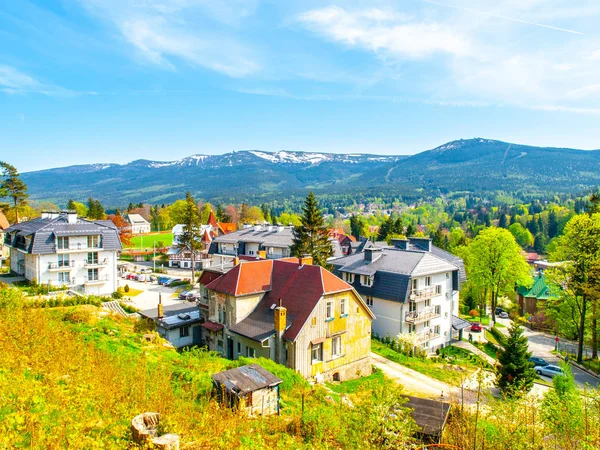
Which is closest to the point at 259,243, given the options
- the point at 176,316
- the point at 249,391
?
the point at 176,316

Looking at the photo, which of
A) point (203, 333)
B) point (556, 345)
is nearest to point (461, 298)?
point (556, 345)

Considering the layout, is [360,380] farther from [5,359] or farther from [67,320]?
[5,359]

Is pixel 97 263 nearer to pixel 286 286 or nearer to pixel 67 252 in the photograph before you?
pixel 67 252

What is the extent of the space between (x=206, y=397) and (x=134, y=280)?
5121 centimetres

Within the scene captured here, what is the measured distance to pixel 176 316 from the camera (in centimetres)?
2953

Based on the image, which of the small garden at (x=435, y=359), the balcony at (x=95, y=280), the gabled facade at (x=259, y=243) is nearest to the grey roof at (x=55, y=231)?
the balcony at (x=95, y=280)

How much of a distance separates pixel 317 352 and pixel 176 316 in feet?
42.5

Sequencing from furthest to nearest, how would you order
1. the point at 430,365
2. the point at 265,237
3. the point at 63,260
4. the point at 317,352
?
the point at 265,237 < the point at 63,260 < the point at 430,365 < the point at 317,352

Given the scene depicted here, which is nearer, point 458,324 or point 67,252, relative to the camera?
point 67,252

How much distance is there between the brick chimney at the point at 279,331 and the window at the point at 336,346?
345cm

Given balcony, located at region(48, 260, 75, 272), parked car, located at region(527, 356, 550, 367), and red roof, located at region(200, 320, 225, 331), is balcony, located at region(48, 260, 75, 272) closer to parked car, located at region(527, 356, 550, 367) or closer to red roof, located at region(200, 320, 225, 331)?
red roof, located at region(200, 320, 225, 331)

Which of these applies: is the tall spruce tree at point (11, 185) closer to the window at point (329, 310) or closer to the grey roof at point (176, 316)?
the grey roof at point (176, 316)

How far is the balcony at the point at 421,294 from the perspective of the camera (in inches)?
1284

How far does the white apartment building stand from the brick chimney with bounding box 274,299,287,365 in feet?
83.5
